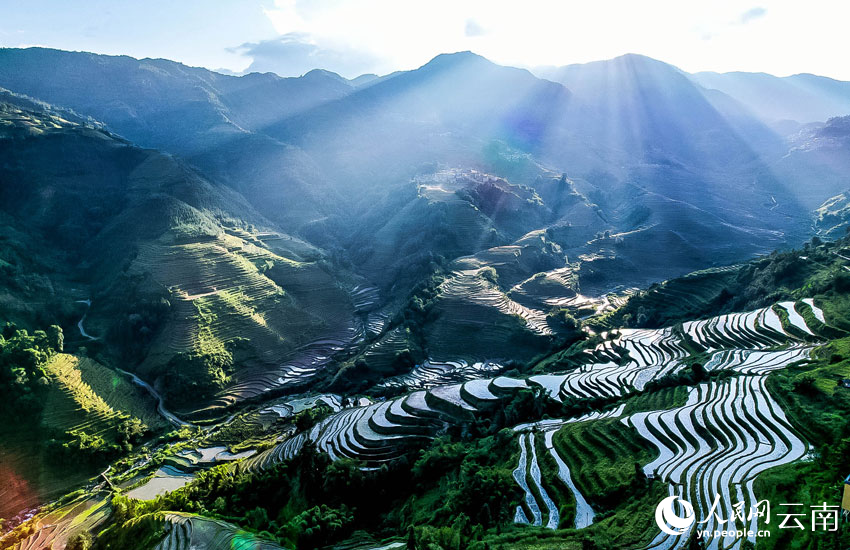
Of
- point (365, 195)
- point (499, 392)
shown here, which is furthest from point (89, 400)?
point (365, 195)

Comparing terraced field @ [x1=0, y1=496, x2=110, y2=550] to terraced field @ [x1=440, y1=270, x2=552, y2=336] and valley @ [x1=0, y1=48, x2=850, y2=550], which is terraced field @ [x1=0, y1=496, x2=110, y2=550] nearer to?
valley @ [x1=0, y1=48, x2=850, y2=550]

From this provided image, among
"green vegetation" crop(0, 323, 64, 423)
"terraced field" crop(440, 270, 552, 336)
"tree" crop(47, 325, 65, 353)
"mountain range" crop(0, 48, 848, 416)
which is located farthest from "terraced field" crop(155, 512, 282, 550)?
"terraced field" crop(440, 270, 552, 336)

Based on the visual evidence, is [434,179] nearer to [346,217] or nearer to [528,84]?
[346,217]

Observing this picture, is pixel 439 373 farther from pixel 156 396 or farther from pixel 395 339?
pixel 156 396

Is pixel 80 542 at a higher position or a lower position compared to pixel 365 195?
lower

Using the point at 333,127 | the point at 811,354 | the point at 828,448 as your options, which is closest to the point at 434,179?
the point at 333,127

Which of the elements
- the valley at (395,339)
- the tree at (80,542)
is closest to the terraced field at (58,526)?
the valley at (395,339)
